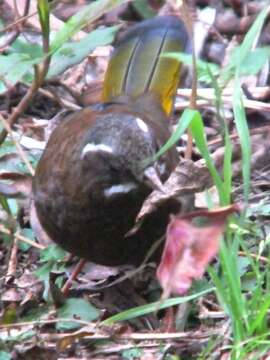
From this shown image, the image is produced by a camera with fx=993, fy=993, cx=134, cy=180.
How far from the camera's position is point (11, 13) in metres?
5.16

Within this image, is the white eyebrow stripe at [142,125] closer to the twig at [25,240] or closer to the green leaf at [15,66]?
the green leaf at [15,66]

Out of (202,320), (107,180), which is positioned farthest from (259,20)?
(202,320)

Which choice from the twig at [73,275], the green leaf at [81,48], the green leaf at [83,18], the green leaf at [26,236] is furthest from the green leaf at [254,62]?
the green leaf at [26,236]

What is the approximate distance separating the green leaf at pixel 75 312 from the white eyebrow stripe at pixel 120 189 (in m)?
0.38

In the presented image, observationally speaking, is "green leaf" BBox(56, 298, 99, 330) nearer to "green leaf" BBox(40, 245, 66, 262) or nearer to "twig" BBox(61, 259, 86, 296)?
"twig" BBox(61, 259, 86, 296)

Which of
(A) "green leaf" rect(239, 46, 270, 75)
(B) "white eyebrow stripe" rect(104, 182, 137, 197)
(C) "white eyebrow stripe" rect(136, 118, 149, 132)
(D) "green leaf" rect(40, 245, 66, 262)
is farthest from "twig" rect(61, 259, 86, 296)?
(A) "green leaf" rect(239, 46, 270, 75)

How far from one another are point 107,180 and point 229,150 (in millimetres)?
556

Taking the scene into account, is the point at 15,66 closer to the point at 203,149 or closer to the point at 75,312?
the point at 203,149

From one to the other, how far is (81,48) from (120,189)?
52cm

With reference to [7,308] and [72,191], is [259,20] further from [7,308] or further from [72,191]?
[7,308]

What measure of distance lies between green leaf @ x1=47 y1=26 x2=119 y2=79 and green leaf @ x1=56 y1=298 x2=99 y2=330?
0.83 m

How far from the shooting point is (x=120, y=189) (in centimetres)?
323

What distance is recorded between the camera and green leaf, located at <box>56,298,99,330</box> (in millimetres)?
3170

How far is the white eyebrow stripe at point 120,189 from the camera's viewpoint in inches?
127
